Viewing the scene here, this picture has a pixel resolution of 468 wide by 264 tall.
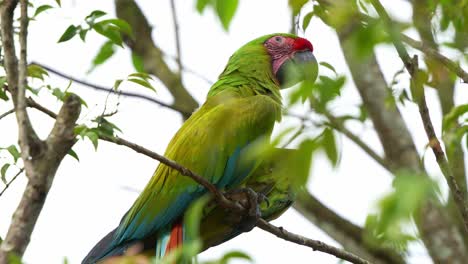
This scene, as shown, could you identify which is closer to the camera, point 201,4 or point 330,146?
point 330,146

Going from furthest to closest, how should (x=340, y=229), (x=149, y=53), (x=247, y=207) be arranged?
1. (x=149, y=53)
2. (x=340, y=229)
3. (x=247, y=207)

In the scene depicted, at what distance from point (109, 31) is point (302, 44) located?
170cm

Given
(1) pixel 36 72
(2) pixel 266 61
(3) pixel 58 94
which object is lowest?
(3) pixel 58 94

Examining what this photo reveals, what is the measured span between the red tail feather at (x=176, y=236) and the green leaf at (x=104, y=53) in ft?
2.51

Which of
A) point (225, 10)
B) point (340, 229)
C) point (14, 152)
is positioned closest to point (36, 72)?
point (14, 152)

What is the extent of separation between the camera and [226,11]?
134 cm

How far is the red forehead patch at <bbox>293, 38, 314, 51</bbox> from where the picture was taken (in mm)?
3908

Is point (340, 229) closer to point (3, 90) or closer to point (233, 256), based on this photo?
point (3, 90)

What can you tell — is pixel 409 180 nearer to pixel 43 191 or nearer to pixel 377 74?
pixel 43 191

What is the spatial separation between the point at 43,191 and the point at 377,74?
286cm

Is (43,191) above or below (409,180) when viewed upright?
above

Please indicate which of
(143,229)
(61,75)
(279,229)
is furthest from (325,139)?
(143,229)

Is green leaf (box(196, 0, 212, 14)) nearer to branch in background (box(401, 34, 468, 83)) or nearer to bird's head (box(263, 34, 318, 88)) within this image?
branch in background (box(401, 34, 468, 83))

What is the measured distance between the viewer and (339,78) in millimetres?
1239
